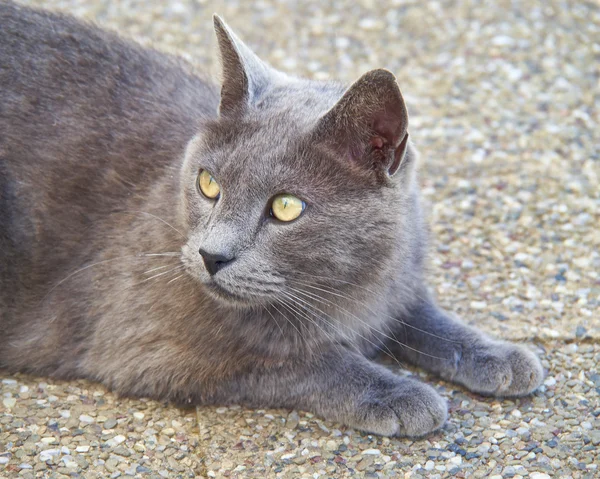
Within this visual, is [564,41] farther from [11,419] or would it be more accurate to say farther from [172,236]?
[11,419]

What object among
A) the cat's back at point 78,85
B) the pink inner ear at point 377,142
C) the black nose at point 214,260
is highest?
the pink inner ear at point 377,142

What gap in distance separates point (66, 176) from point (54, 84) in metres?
0.32

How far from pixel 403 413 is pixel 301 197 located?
2.38 ft

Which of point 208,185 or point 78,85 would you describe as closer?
point 208,185

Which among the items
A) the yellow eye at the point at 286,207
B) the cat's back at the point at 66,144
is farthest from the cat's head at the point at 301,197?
the cat's back at the point at 66,144

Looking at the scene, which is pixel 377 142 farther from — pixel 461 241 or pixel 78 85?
pixel 461 241

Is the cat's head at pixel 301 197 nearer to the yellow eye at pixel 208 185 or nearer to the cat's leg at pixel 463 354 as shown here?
the yellow eye at pixel 208 185

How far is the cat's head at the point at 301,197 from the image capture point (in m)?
2.19

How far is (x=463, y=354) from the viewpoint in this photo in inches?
106

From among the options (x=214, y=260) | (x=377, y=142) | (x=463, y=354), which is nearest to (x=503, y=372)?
(x=463, y=354)

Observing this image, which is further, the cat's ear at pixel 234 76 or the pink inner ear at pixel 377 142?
the cat's ear at pixel 234 76

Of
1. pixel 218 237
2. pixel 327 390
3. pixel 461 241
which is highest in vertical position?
pixel 461 241

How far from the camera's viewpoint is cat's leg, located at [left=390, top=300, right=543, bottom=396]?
2.60 metres

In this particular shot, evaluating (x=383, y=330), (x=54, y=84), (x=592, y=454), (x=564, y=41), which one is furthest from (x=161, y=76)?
(x=564, y=41)
